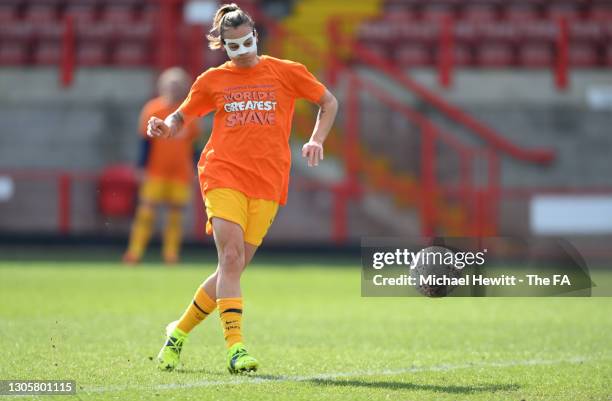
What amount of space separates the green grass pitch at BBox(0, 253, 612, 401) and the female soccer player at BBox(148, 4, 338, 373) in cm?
41

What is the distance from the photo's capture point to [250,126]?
22.4ft

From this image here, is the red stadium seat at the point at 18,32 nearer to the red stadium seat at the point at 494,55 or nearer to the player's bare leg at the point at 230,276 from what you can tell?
the red stadium seat at the point at 494,55

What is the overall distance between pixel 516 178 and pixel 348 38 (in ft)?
13.0

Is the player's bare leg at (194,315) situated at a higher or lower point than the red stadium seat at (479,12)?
lower

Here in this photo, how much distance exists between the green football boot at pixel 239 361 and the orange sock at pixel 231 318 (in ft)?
0.18

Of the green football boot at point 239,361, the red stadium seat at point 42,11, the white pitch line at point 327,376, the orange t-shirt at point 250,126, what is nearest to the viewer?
the white pitch line at point 327,376

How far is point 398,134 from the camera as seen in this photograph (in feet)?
57.3

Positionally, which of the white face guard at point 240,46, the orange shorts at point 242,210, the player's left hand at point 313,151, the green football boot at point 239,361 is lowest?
the green football boot at point 239,361

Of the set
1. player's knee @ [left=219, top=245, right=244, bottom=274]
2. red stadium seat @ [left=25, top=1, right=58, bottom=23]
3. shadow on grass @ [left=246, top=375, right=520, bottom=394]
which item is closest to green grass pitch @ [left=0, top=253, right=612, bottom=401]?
shadow on grass @ [left=246, top=375, right=520, bottom=394]

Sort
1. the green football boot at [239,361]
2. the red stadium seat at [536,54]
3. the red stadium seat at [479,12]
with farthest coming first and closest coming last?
the red stadium seat at [479,12]
the red stadium seat at [536,54]
the green football boot at [239,361]

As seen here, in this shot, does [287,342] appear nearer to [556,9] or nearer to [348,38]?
[348,38]

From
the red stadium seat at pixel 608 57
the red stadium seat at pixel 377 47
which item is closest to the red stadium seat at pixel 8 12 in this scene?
the red stadium seat at pixel 377 47

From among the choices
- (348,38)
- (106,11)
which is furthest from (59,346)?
(106,11)

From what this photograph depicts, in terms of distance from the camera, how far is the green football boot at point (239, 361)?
6418mm
